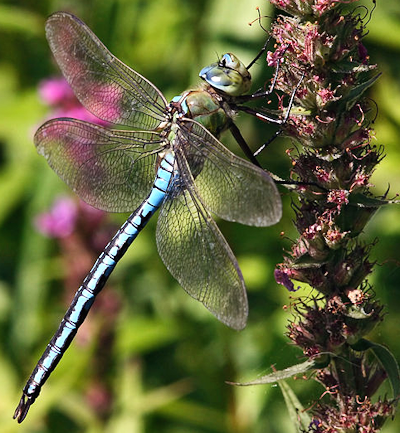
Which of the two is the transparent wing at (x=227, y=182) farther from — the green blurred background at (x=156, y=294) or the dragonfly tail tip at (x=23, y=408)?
the dragonfly tail tip at (x=23, y=408)

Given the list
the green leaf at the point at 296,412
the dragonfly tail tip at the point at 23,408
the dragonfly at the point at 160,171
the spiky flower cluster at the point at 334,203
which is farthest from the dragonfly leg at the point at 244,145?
the dragonfly tail tip at the point at 23,408

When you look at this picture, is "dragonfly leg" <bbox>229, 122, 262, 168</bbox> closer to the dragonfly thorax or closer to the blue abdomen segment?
the dragonfly thorax

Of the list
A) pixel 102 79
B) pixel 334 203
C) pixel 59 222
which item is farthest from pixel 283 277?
pixel 59 222

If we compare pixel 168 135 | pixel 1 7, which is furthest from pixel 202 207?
pixel 1 7

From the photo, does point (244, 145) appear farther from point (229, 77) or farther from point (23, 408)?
point (23, 408)

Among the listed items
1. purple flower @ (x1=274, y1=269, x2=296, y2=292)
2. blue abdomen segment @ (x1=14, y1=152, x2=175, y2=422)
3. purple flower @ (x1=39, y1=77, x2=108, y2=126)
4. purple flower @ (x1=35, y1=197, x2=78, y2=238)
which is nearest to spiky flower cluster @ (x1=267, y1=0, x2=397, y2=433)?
purple flower @ (x1=274, y1=269, x2=296, y2=292)

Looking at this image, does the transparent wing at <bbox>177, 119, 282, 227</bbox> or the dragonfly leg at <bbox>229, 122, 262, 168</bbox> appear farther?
the dragonfly leg at <bbox>229, 122, 262, 168</bbox>
